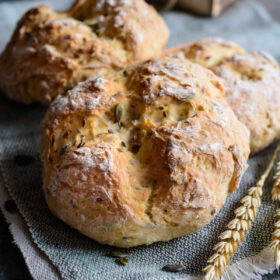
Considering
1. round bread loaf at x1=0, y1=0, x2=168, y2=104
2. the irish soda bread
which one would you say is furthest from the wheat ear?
round bread loaf at x1=0, y1=0, x2=168, y2=104

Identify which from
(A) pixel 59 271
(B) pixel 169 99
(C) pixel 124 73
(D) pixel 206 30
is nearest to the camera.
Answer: (A) pixel 59 271

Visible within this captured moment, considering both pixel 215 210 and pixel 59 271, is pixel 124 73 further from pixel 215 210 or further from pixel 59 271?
pixel 59 271

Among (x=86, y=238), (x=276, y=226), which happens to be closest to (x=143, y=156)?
(x=86, y=238)

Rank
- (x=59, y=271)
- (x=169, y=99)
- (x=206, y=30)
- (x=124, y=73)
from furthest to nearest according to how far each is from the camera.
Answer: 1. (x=206, y=30)
2. (x=124, y=73)
3. (x=169, y=99)
4. (x=59, y=271)

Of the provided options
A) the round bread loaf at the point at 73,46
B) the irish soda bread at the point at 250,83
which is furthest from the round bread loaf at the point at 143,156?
the round bread loaf at the point at 73,46

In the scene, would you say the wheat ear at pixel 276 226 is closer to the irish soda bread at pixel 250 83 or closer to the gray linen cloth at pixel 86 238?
the gray linen cloth at pixel 86 238

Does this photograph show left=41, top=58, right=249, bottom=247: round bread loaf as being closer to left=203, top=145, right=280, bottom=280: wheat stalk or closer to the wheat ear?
left=203, top=145, right=280, bottom=280: wheat stalk

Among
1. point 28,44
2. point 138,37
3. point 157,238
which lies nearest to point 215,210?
point 157,238
